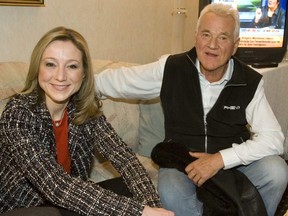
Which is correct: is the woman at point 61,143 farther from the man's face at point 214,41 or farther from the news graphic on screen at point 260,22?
the news graphic on screen at point 260,22

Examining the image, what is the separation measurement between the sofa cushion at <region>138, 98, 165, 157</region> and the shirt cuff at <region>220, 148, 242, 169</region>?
0.53m

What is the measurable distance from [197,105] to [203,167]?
A: 11.9 inches

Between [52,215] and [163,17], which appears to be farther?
→ [163,17]

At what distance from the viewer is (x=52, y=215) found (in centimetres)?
115

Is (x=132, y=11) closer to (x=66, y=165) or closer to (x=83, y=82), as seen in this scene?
(x=83, y=82)

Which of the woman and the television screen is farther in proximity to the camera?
the television screen

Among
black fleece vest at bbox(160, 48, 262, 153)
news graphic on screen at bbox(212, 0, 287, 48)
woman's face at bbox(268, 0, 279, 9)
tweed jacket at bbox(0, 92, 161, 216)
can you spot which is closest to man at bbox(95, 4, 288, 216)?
black fleece vest at bbox(160, 48, 262, 153)

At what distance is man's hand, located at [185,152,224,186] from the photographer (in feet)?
5.31

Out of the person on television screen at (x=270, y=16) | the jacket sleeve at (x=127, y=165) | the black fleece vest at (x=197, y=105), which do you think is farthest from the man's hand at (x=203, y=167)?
the person on television screen at (x=270, y=16)

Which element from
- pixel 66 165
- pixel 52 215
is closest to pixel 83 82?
pixel 66 165

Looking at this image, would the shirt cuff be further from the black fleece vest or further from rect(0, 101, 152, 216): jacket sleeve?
rect(0, 101, 152, 216): jacket sleeve

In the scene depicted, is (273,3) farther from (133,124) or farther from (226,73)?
(133,124)

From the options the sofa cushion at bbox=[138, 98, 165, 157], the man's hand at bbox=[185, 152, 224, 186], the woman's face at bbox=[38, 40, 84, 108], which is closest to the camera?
the woman's face at bbox=[38, 40, 84, 108]

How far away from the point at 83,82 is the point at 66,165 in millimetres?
337
